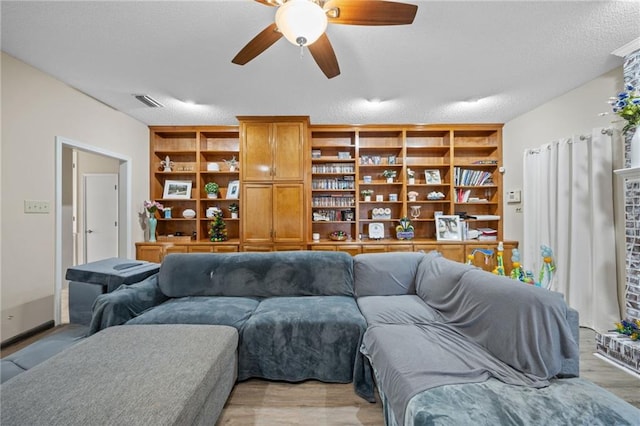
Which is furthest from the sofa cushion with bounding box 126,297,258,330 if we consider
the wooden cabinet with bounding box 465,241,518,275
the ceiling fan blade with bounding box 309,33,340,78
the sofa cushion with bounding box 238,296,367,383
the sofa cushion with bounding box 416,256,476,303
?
the wooden cabinet with bounding box 465,241,518,275

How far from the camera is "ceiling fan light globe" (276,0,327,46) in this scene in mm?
1384

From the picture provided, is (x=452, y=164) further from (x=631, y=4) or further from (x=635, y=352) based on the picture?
(x=635, y=352)

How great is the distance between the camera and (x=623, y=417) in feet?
3.21

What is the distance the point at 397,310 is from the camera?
198 centimetres

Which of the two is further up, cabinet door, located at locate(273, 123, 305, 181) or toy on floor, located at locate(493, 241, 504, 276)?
cabinet door, located at locate(273, 123, 305, 181)

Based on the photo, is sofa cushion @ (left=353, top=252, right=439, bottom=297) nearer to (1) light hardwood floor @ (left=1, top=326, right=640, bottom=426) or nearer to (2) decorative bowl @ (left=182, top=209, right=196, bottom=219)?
(1) light hardwood floor @ (left=1, top=326, right=640, bottom=426)

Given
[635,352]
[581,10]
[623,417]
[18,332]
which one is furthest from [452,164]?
[18,332]

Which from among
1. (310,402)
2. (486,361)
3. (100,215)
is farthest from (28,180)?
(486,361)

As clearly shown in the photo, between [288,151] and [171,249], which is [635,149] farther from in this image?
[171,249]

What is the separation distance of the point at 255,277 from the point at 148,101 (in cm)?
268

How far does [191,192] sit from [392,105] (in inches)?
137

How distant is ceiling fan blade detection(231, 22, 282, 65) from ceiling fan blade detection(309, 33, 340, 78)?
248 millimetres

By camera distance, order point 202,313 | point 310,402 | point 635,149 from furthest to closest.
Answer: point 635,149
point 202,313
point 310,402

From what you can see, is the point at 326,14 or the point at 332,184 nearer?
the point at 326,14
